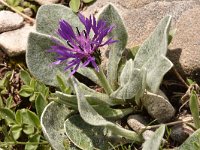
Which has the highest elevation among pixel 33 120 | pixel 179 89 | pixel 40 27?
pixel 40 27

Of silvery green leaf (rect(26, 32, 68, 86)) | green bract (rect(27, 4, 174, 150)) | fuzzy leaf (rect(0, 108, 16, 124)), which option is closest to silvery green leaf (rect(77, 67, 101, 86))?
green bract (rect(27, 4, 174, 150))

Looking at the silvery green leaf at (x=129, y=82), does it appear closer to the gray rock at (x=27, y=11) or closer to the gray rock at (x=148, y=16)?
the gray rock at (x=148, y=16)

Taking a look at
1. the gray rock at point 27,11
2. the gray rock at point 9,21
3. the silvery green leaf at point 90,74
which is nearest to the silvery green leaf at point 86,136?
the silvery green leaf at point 90,74

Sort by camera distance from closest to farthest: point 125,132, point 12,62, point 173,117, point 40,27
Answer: point 125,132 → point 173,117 → point 40,27 → point 12,62

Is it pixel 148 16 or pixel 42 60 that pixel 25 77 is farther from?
pixel 148 16

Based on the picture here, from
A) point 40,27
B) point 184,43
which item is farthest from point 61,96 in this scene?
point 184,43

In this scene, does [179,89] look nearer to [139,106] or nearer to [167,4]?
[139,106]
